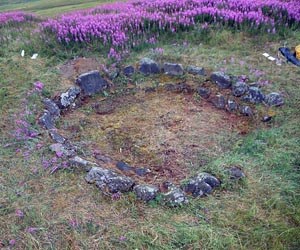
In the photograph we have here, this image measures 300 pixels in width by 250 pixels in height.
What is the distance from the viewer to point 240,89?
8.98m

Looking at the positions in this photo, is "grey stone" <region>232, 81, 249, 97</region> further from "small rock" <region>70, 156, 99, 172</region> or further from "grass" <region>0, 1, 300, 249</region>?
"small rock" <region>70, 156, 99, 172</region>

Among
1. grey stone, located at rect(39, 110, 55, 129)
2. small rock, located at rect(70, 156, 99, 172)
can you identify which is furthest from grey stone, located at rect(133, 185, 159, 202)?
grey stone, located at rect(39, 110, 55, 129)

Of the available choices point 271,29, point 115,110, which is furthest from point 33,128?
point 271,29

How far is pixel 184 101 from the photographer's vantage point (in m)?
9.32

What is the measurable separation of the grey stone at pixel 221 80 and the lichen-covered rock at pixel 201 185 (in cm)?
356

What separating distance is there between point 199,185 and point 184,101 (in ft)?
11.4

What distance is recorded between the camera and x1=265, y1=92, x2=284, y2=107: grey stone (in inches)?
335

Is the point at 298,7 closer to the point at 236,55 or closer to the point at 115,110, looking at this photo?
the point at 236,55

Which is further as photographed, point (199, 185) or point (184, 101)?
point (184, 101)

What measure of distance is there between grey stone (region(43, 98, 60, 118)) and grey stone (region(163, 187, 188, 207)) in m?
3.83

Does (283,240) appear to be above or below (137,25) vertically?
below

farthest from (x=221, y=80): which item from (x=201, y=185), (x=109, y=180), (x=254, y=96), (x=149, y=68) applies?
(x=109, y=180)

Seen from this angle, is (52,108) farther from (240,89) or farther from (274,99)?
(274,99)

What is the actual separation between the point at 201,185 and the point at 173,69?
4.49 meters
